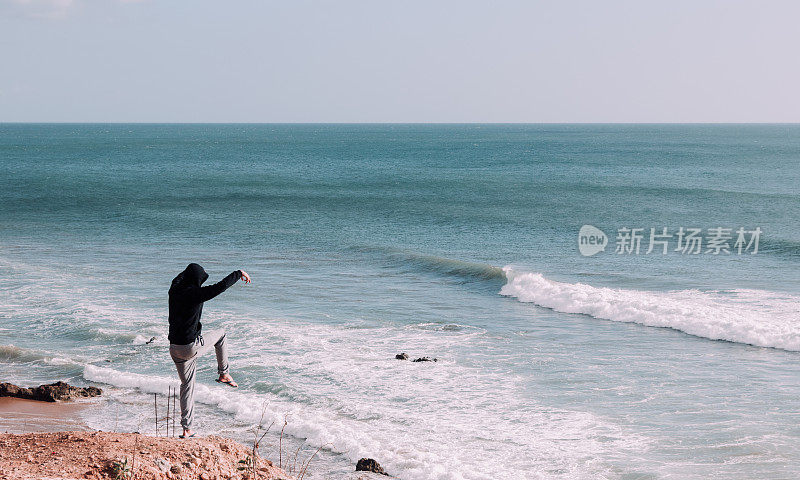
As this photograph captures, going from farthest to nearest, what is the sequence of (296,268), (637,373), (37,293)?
(296,268) < (37,293) < (637,373)

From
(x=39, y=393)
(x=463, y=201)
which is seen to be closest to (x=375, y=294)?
(x=39, y=393)

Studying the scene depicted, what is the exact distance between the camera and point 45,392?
1093 centimetres

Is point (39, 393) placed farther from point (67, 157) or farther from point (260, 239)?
point (67, 157)

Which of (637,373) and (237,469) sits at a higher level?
(237,469)

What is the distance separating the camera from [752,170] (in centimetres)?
6488

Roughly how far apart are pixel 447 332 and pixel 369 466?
687cm

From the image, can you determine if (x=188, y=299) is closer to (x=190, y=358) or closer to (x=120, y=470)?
(x=190, y=358)

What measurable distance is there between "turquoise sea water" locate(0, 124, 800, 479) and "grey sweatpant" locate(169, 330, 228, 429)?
6.84ft

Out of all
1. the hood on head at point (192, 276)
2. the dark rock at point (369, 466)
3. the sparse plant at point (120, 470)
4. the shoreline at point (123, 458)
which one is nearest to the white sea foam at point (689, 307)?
the dark rock at point (369, 466)

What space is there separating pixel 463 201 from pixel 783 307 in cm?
2646

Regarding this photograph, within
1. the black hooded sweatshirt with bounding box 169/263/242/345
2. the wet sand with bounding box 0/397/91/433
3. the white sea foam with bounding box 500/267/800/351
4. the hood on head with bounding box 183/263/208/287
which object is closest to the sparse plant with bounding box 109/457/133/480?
the black hooded sweatshirt with bounding box 169/263/242/345

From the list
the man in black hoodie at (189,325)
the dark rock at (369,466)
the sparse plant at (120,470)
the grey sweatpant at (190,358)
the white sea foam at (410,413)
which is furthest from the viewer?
the white sea foam at (410,413)

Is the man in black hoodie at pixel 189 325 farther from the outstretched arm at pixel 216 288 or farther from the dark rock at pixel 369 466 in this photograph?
the dark rock at pixel 369 466

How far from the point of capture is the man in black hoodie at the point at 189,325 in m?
6.70
